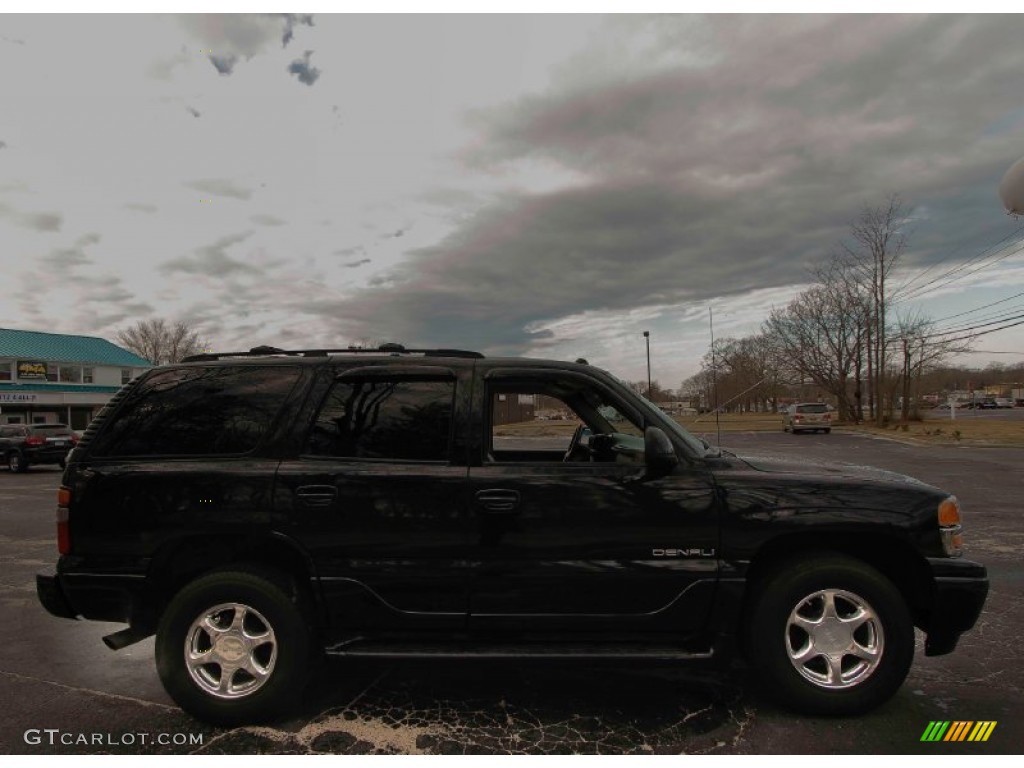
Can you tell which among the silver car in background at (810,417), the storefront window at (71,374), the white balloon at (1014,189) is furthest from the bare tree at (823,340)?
the storefront window at (71,374)

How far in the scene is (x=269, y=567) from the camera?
3254 mm

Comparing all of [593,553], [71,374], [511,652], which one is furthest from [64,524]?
[71,374]

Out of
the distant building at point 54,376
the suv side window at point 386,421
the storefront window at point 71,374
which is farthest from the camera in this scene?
the storefront window at point 71,374

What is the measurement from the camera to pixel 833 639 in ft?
10.3

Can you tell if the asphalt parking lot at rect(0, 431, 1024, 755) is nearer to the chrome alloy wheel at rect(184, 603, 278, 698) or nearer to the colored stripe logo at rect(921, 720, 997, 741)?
the colored stripe logo at rect(921, 720, 997, 741)

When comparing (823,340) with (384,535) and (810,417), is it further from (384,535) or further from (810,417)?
(384,535)

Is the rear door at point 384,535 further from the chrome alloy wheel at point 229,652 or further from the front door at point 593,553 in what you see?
the chrome alloy wheel at point 229,652

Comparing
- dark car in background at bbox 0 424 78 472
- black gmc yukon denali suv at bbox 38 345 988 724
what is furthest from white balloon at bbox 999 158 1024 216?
dark car in background at bbox 0 424 78 472

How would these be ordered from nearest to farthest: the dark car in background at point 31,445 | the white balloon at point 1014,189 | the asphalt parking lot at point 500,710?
the asphalt parking lot at point 500,710 → the white balloon at point 1014,189 → the dark car in background at point 31,445

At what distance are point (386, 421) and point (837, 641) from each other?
100 inches

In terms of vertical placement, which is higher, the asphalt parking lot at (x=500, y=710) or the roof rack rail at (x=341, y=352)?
the roof rack rail at (x=341, y=352)

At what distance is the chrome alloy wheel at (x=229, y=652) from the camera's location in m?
3.14

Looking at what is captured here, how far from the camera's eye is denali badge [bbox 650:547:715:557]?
10.3 feet

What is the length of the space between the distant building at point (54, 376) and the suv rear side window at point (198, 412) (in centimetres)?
4662
